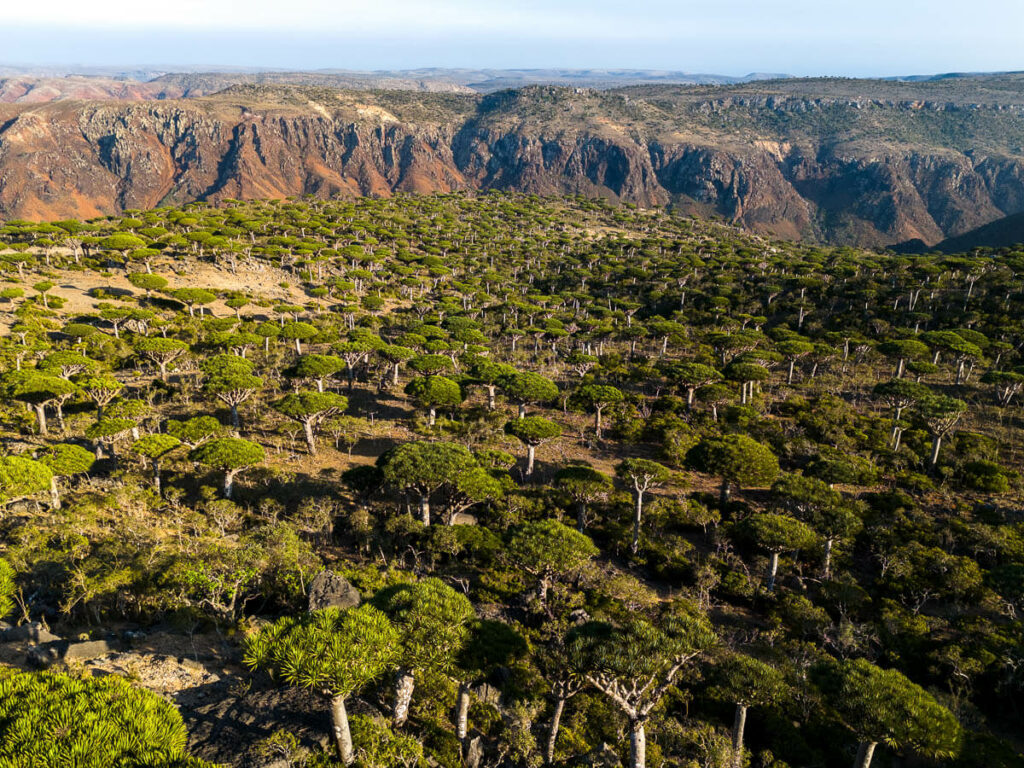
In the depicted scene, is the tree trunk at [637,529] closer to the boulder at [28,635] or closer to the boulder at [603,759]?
the boulder at [603,759]

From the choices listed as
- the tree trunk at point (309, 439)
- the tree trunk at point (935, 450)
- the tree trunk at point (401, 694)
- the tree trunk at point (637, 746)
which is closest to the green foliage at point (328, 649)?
the tree trunk at point (401, 694)

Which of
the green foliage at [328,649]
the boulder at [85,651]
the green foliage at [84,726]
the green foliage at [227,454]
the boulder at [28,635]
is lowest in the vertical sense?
the boulder at [28,635]

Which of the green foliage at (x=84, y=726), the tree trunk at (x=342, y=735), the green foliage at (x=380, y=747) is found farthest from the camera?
the green foliage at (x=380, y=747)

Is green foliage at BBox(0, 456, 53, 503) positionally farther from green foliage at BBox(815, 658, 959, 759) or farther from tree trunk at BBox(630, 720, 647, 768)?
green foliage at BBox(815, 658, 959, 759)

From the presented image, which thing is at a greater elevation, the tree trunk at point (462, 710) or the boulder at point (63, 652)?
the boulder at point (63, 652)

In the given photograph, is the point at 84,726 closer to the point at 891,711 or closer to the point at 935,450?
the point at 891,711

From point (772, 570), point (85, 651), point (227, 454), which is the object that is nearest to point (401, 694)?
point (85, 651)

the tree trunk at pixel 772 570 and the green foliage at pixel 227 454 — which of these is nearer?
the tree trunk at pixel 772 570
